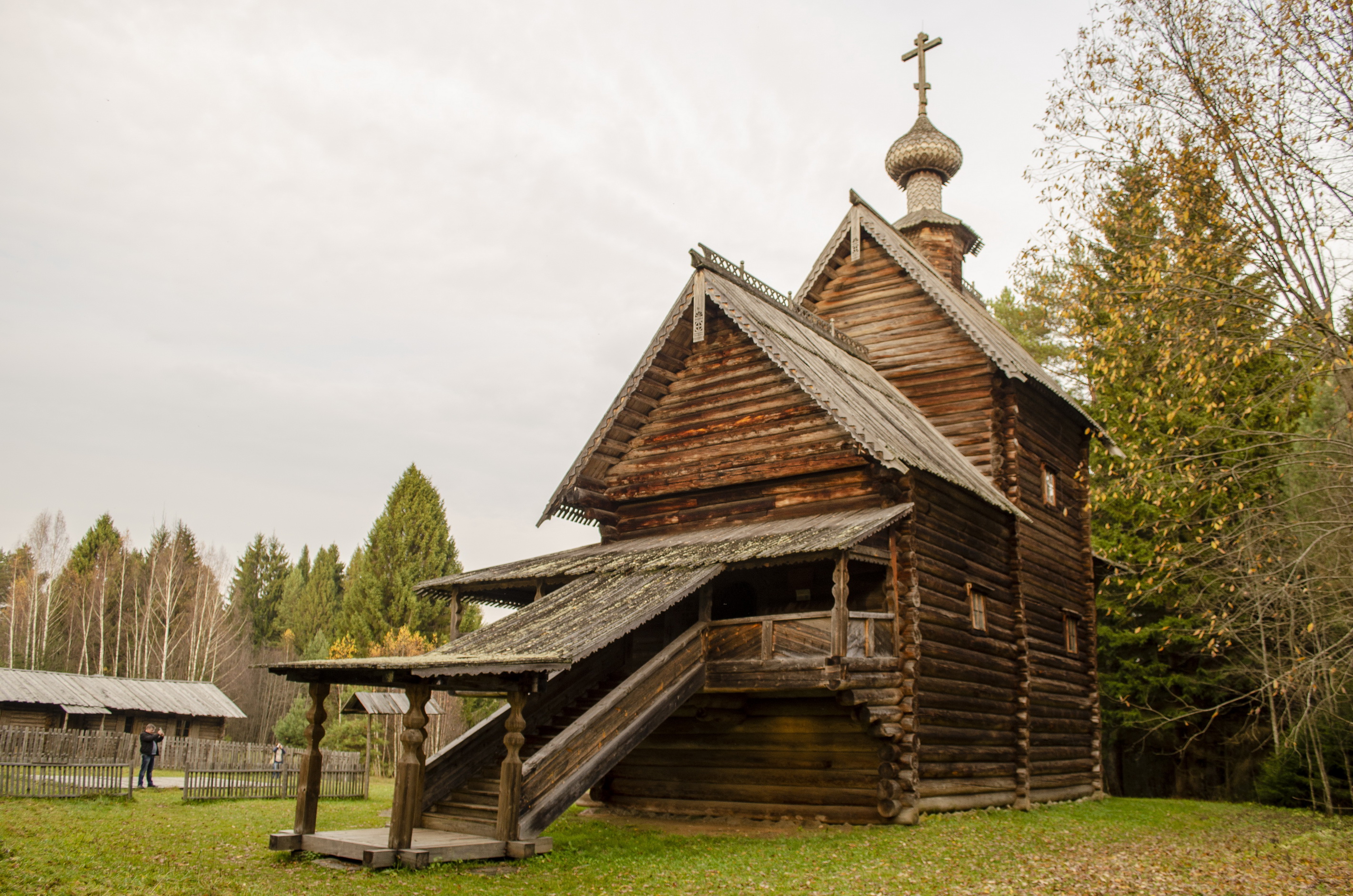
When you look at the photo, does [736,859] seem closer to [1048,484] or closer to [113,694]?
[1048,484]

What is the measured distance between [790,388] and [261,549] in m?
72.0

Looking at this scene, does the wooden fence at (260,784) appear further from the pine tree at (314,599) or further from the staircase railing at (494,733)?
the pine tree at (314,599)

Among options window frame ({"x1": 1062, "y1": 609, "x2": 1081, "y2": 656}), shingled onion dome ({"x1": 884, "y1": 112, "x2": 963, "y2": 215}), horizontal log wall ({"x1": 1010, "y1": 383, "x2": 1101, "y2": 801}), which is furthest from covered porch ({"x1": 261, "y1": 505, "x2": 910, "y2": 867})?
shingled onion dome ({"x1": 884, "y1": 112, "x2": 963, "y2": 215})

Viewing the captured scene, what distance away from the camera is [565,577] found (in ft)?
59.7

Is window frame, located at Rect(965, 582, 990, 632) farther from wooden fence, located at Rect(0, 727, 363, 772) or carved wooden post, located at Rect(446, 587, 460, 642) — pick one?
wooden fence, located at Rect(0, 727, 363, 772)

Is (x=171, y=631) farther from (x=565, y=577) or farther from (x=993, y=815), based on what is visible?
(x=993, y=815)

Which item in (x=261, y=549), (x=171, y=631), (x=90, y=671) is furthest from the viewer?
(x=261, y=549)

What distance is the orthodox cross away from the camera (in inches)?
1186

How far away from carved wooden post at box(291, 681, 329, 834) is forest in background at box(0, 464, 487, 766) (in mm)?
29318

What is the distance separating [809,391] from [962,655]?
5.61m

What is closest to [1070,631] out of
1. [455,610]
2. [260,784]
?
[455,610]

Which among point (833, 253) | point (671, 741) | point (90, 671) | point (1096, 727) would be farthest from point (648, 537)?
point (90, 671)

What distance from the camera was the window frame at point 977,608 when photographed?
18609 millimetres

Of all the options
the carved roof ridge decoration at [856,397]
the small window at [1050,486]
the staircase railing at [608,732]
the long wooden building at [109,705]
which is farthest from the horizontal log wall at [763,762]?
the long wooden building at [109,705]
